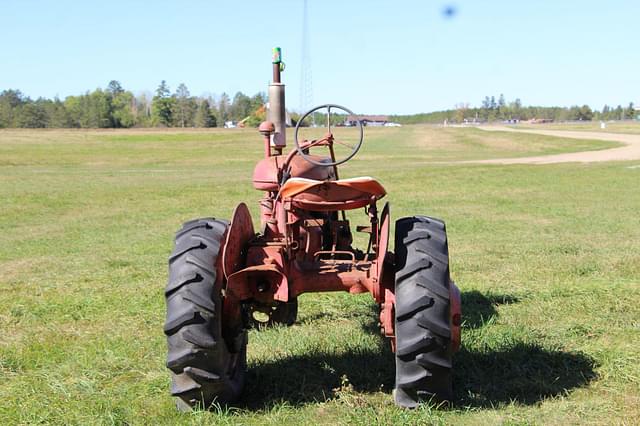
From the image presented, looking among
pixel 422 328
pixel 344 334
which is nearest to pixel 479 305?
pixel 344 334

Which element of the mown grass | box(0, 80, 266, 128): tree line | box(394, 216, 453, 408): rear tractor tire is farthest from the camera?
box(0, 80, 266, 128): tree line

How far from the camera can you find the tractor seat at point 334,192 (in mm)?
Result: 4758

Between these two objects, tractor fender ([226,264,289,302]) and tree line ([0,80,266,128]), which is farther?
tree line ([0,80,266,128])

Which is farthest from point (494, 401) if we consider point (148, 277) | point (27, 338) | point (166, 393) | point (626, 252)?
point (626, 252)

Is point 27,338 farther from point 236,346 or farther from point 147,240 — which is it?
point 147,240

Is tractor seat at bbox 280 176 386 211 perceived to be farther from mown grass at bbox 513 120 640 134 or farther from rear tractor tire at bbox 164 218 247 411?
mown grass at bbox 513 120 640 134

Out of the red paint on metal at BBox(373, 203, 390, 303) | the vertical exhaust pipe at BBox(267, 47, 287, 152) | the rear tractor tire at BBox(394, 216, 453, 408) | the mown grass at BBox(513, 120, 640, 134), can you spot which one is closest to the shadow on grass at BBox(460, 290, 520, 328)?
the red paint on metal at BBox(373, 203, 390, 303)

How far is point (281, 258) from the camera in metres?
5.14

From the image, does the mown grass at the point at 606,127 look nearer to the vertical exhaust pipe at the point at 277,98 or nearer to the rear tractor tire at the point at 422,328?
the vertical exhaust pipe at the point at 277,98

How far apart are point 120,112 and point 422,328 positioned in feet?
462

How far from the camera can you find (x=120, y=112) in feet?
453

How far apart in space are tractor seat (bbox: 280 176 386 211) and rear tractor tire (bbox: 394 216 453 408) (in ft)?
1.57

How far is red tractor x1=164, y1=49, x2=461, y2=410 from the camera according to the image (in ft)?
14.8

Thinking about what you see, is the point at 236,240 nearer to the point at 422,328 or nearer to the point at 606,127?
the point at 422,328
